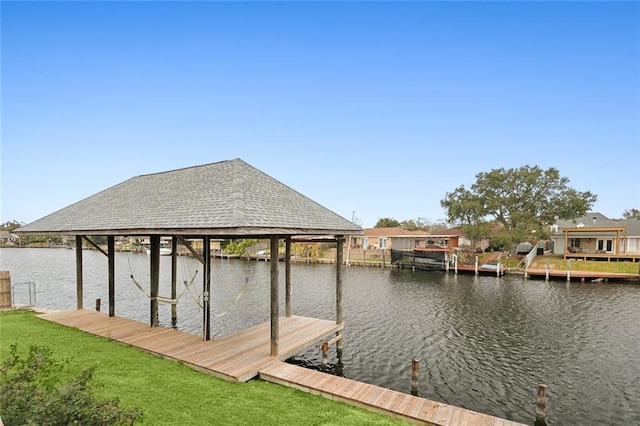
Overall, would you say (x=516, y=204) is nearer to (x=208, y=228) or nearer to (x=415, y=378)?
(x=415, y=378)

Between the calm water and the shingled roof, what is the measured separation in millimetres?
3051

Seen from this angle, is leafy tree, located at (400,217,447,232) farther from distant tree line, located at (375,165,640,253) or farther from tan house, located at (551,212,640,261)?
tan house, located at (551,212,640,261)

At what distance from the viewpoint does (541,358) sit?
12.0m

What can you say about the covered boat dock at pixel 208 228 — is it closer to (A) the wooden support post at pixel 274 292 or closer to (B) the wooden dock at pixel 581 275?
(A) the wooden support post at pixel 274 292

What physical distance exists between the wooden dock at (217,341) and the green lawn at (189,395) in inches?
11.0

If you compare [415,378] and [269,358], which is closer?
[269,358]

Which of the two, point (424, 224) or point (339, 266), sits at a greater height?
point (339, 266)

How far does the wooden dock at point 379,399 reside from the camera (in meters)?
5.88

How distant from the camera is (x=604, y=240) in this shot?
3806cm

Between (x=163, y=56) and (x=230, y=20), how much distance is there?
4624mm

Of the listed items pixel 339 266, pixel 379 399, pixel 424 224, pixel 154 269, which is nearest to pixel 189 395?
pixel 379 399

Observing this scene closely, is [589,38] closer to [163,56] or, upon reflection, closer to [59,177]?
[163,56]

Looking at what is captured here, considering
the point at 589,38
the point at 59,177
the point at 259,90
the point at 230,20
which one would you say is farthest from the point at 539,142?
the point at 59,177

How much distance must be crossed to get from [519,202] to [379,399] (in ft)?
140
